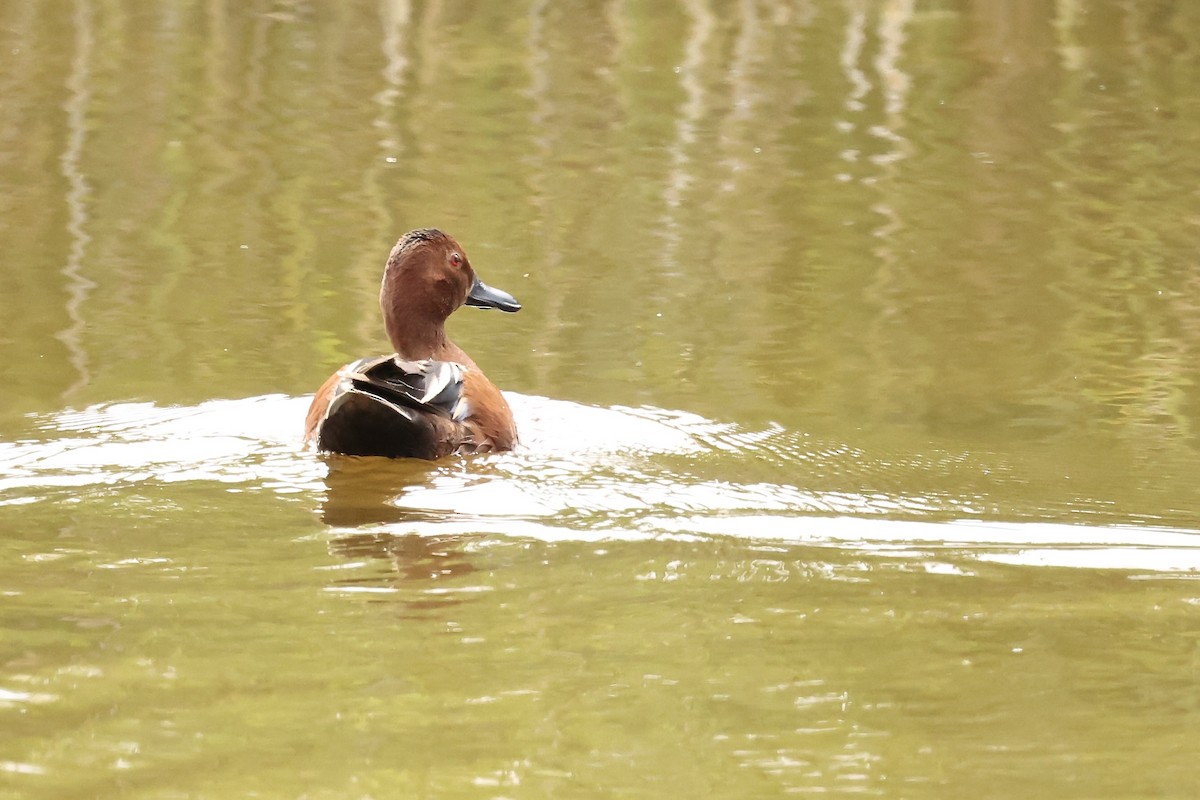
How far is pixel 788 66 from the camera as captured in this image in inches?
703

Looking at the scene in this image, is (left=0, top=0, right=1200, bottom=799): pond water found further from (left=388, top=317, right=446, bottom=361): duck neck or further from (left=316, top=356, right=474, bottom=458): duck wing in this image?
(left=388, top=317, right=446, bottom=361): duck neck

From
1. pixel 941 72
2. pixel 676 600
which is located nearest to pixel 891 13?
pixel 941 72

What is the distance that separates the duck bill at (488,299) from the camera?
8.46 metres

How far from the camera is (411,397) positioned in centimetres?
Result: 693

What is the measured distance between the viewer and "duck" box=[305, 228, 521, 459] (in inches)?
267

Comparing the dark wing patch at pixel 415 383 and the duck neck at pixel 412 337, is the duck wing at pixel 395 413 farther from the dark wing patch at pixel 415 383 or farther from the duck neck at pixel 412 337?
the duck neck at pixel 412 337

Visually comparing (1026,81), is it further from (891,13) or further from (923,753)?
(923,753)

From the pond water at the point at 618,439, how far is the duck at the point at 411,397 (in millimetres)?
139

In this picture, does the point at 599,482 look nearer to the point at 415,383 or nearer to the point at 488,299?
the point at 415,383

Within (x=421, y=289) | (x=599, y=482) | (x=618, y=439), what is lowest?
(x=618, y=439)

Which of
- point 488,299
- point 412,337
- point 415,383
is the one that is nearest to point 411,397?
point 415,383

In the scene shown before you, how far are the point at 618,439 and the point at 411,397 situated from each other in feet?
3.08

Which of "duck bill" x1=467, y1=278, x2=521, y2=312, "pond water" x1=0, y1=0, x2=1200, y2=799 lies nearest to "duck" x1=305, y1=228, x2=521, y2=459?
"pond water" x1=0, y1=0, x2=1200, y2=799

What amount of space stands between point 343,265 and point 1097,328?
14.2ft
